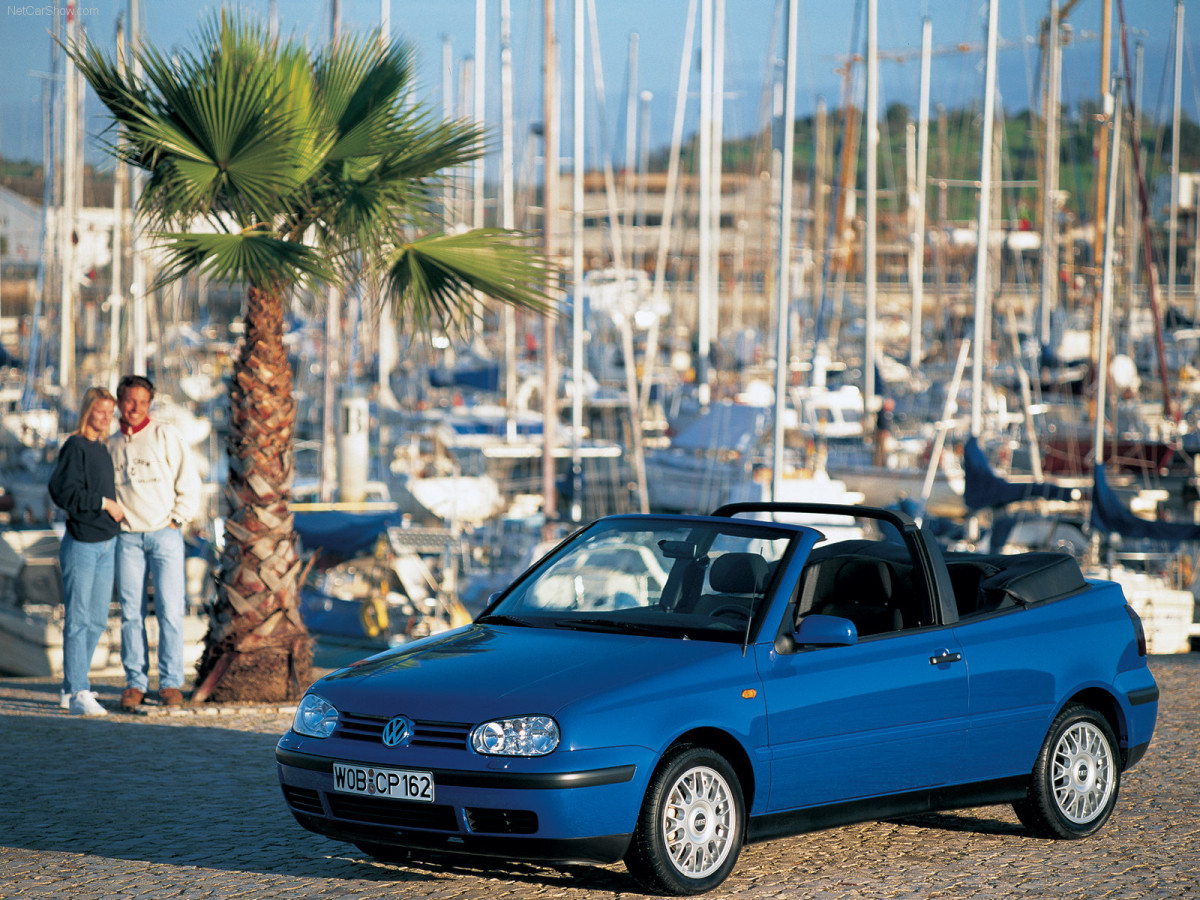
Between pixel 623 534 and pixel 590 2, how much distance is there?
76.3ft

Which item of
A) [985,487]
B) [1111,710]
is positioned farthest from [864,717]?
[985,487]

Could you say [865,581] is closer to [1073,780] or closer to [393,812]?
[1073,780]

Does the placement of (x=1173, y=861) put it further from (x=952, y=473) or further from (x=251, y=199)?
(x=952, y=473)

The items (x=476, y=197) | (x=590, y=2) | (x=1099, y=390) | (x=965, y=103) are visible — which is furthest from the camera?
(x=476, y=197)

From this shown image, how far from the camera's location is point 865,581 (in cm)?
740

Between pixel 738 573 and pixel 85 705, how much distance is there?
18.8 ft

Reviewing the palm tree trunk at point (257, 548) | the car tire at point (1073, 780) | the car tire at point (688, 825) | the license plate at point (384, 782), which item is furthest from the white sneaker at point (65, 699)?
the car tire at point (1073, 780)

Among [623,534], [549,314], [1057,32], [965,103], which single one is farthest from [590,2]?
[623,534]

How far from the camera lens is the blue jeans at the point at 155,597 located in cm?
1085

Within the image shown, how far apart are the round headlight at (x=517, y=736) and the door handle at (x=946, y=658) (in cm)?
200

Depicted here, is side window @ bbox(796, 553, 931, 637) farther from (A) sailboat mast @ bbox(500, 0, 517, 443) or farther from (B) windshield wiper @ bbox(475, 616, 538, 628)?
(A) sailboat mast @ bbox(500, 0, 517, 443)

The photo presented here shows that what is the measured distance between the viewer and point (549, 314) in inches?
468

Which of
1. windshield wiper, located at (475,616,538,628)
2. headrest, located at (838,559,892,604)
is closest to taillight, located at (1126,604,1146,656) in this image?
headrest, located at (838,559,892,604)

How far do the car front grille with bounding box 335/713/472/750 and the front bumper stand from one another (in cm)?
10
